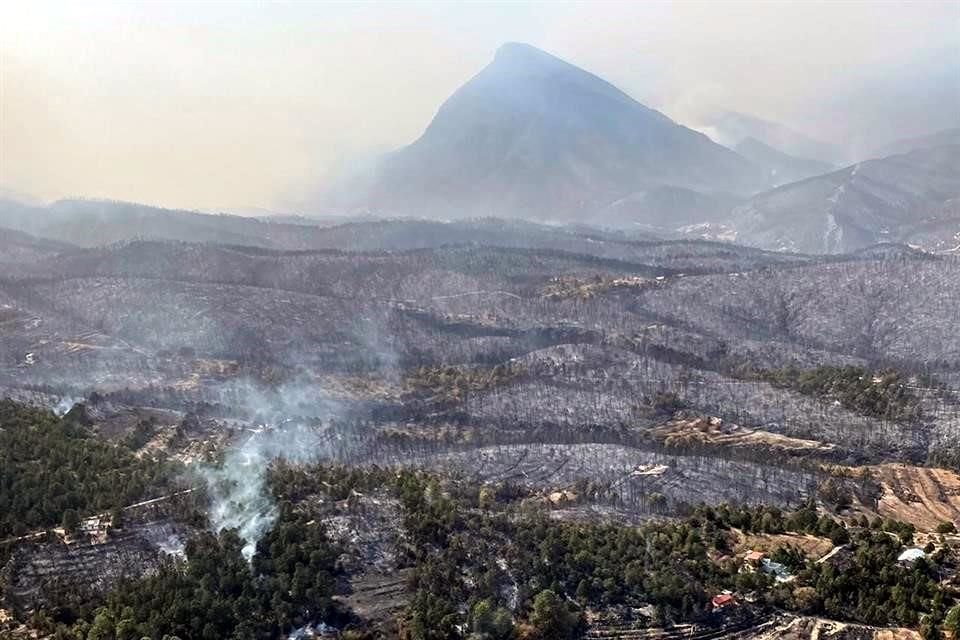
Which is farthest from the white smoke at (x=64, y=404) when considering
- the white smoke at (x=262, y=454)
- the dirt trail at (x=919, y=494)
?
the dirt trail at (x=919, y=494)

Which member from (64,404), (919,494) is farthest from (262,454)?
(919,494)

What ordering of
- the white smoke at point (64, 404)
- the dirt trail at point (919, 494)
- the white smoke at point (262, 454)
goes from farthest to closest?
the white smoke at point (64, 404), the dirt trail at point (919, 494), the white smoke at point (262, 454)

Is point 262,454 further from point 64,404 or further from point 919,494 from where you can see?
point 919,494

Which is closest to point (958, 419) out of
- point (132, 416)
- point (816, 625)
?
point (816, 625)

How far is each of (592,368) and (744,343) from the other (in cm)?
2659

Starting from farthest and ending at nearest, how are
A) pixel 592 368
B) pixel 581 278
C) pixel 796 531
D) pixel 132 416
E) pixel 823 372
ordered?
pixel 581 278, pixel 592 368, pixel 823 372, pixel 132 416, pixel 796 531

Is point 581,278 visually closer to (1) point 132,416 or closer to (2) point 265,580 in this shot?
(1) point 132,416

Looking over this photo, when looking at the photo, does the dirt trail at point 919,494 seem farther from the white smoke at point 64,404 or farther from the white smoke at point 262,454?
the white smoke at point 64,404

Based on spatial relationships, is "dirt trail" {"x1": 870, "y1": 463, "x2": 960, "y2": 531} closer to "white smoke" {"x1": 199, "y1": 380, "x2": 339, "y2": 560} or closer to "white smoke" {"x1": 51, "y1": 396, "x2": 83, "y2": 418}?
"white smoke" {"x1": 199, "y1": 380, "x2": 339, "y2": 560}

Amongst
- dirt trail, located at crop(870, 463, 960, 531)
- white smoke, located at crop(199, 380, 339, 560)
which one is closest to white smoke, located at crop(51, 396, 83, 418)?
white smoke, located at crop(199, 380, 339, 560)

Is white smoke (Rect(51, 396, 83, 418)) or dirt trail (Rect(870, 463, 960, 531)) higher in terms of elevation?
white smoke (Rect(51, 396, 83, 418))

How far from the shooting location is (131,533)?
4622 cm

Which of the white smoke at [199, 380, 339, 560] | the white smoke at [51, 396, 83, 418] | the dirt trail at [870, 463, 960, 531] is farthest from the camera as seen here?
the white smoke at [51, 396, 83, 418]

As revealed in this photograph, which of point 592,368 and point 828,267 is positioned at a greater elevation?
point 828,267
